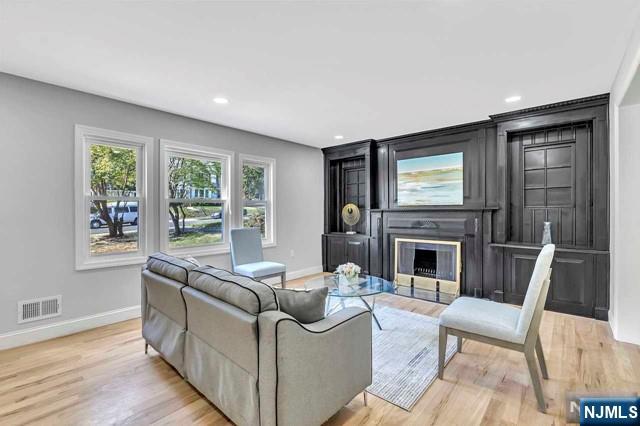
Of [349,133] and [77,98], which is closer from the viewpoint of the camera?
[77,98]

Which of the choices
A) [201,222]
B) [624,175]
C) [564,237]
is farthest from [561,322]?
[201,222]

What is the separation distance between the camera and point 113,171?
3.42 m

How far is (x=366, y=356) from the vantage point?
6.09ft

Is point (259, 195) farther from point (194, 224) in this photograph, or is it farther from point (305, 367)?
point (305, 367)

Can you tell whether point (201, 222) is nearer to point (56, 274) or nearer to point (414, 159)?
point (56, 274)

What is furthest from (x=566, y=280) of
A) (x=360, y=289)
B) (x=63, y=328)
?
A: (x=63, y=328)

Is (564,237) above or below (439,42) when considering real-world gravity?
below

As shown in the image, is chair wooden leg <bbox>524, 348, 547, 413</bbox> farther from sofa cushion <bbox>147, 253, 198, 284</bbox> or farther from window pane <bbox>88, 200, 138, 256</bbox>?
window pane <bbox>88, 200, 138, 256</bbox>

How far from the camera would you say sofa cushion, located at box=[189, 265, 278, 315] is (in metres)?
1.54

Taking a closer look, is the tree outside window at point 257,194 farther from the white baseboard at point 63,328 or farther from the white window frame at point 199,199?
the white baseboard at point 63,328

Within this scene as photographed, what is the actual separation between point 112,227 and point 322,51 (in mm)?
2953

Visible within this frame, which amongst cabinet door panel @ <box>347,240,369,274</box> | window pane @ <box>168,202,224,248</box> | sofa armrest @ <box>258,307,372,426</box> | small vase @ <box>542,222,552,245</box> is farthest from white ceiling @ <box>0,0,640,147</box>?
cabinet door panel @ <box>347,240,369,274</box>

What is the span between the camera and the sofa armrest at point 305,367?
143 cm

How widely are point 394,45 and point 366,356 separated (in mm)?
2161
